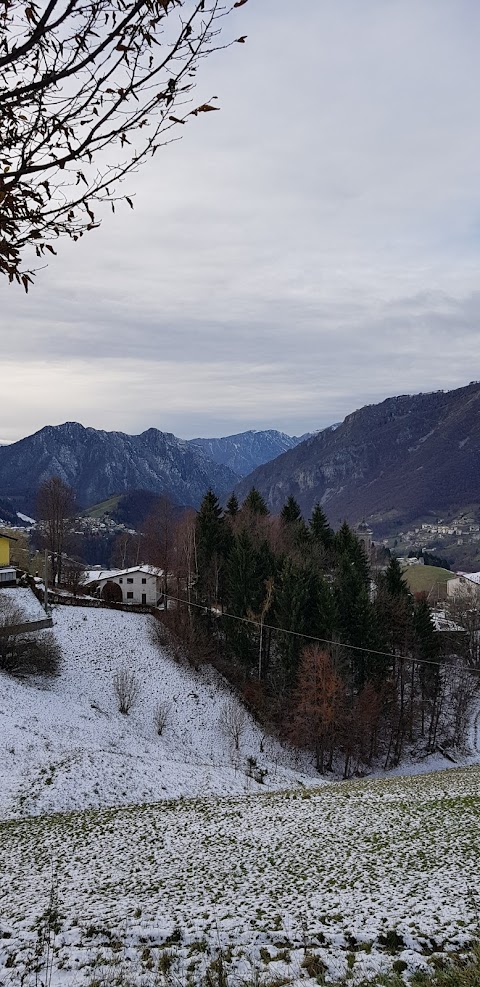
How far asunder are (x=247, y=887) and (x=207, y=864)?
1.83 meters

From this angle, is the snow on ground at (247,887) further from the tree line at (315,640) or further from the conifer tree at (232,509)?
the conifer tree at (232,509)

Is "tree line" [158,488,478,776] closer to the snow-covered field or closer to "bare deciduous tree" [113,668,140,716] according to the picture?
the snow-covered field

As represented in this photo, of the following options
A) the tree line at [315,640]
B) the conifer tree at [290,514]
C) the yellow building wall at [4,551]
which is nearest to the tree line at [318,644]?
the tree line at [315,640]

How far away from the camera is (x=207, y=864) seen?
11406mm

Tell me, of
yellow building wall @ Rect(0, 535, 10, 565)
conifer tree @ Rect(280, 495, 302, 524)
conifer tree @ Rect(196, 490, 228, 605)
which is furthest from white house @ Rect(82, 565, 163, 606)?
conifer tree @ Rect(280, 495, 302, 524)

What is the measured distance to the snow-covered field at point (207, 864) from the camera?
281 inches

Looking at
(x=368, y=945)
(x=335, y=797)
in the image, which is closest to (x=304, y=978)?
(x=368, y=945)

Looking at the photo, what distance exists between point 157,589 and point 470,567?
15665 cm

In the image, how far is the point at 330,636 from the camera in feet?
117

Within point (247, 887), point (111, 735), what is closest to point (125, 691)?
point (111, 735)

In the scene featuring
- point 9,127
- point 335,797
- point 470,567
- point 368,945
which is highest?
point 9,127

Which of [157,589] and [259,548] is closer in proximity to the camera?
[259,548]

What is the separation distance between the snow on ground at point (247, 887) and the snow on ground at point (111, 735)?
2890mm

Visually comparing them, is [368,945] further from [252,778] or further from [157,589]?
[157,589]
